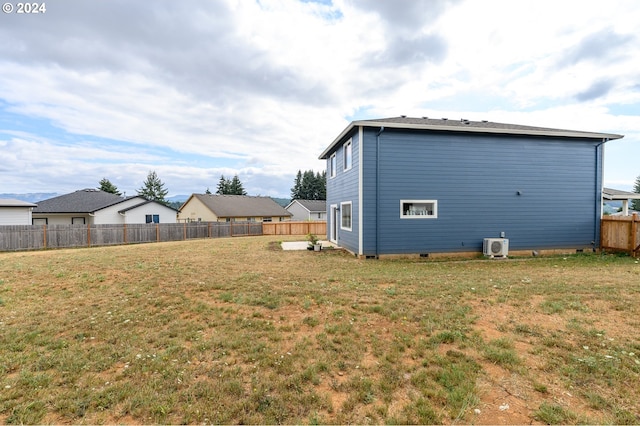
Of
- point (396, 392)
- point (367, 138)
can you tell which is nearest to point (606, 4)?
point (367, 138)

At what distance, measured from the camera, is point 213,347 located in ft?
11.6

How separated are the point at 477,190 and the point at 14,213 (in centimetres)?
3014

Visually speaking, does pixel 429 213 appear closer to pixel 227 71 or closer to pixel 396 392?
pixel 396 392

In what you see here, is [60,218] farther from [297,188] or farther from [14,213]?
[297,188]

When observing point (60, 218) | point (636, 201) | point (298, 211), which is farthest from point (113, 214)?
point (636, 201)

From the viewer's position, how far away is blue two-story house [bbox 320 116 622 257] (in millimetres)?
10789

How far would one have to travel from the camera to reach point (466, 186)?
11.4 m

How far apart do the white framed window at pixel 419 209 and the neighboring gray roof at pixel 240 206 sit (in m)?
26.1

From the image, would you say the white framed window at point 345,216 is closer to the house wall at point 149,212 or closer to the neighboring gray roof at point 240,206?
the neighboring gray roof at point 240,206

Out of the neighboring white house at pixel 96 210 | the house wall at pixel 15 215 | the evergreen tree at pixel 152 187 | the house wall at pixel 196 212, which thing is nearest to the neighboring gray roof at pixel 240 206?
the house wall at pixel 196 212

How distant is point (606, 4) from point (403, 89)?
7.46 metres

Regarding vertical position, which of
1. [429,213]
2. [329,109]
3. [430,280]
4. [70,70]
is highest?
[329,109]

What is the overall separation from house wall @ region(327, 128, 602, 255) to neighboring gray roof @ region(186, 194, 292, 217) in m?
24.9

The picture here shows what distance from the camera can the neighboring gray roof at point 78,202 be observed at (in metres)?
26.8
